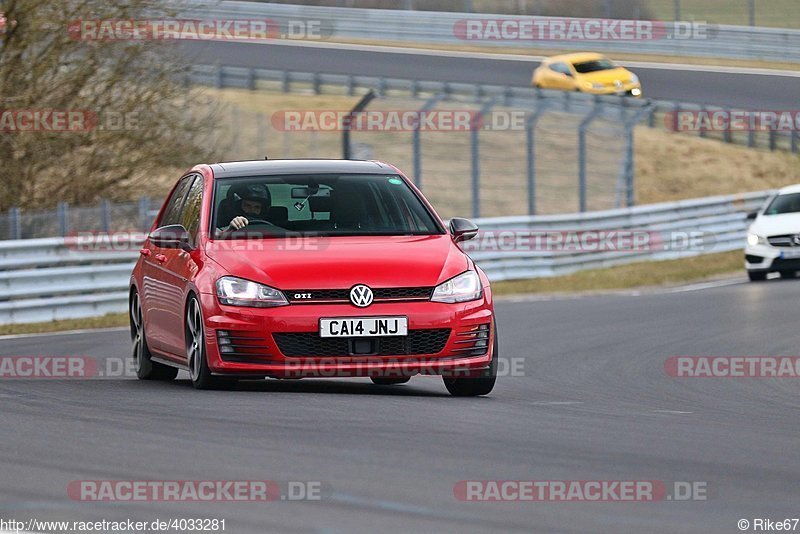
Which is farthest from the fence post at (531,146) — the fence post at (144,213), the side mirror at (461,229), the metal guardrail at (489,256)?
the side mirror at (461,229)

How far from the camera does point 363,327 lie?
9.78 m

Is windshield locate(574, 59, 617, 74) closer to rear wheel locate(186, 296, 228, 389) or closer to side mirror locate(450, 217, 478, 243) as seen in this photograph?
side mirror locate(450, 217, 478, 243)

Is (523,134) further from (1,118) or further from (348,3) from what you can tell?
(1,118)

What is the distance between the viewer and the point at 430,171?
1565 inches

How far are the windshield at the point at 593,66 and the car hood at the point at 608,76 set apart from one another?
0.60 feet

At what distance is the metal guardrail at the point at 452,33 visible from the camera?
154ft

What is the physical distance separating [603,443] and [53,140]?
645 inches

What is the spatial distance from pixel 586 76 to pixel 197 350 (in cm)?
3389

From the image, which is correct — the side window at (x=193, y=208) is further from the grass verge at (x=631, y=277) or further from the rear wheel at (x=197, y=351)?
the grass verge at (x=631, y=277)

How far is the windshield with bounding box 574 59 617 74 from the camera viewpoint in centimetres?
4344

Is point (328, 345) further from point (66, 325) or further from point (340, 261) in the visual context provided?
point (66, 325)

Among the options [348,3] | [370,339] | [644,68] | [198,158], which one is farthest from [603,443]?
[348,3]

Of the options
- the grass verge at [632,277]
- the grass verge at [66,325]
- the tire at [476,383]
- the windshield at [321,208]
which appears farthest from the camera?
the grass verge at [632,277]

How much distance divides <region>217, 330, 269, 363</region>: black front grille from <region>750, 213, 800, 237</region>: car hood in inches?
625
